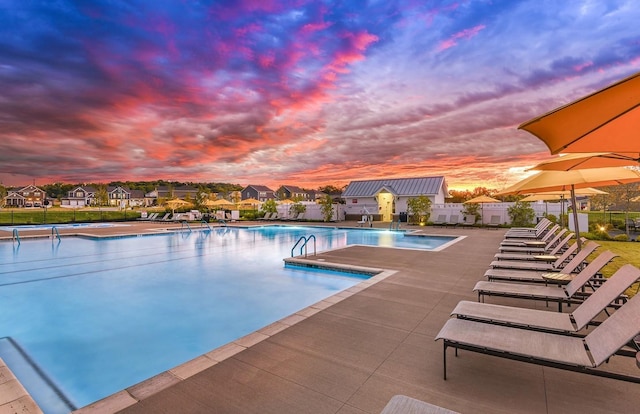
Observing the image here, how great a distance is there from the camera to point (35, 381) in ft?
13.9

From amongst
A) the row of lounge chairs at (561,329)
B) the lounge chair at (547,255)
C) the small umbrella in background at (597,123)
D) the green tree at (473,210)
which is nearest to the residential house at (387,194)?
the green tree at (473,210)

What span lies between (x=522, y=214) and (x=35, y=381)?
24874 millimetres

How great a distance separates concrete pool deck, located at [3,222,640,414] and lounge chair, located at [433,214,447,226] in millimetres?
20464

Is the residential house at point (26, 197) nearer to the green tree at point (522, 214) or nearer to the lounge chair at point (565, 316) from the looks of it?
the green tree at point (522, 214)

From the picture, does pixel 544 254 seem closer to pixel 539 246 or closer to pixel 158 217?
pixel 539 246

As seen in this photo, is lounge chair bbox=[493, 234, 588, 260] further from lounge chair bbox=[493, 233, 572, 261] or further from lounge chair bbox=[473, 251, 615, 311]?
lounge chair bbox=[473, 251, 615, 311]

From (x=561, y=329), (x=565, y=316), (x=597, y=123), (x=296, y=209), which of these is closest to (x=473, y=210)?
(x=296, y=209)

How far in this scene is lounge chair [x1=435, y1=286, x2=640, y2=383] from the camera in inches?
94.7

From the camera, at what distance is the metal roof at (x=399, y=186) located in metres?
29.1

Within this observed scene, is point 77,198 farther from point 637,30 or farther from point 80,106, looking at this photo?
point 637,30

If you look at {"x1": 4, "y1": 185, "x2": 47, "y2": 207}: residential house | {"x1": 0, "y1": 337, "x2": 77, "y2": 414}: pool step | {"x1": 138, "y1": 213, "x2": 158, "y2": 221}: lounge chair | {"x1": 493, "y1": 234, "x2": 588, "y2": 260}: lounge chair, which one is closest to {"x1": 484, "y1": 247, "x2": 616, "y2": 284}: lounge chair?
{"x1": 493, "y1": 234, "x2": 588, "y2": 260}: lounge chair

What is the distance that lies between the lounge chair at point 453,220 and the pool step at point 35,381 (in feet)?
76.1

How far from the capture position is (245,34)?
13094mm

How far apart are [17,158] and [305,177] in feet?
92.5
